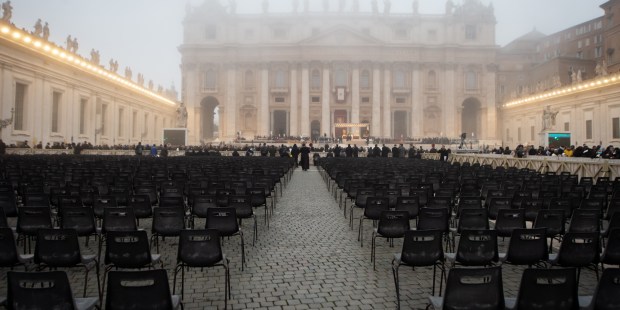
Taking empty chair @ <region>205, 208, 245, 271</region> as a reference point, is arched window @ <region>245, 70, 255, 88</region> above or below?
above

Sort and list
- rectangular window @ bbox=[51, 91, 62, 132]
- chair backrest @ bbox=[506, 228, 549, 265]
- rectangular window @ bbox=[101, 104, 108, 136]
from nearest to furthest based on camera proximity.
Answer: chair backrest @ bbox=[506, 228, 549, 265], rectangular window @ bbox=[51, 91, 62, 132], rectangular window @ bbox=[101, 104, 108, 136]

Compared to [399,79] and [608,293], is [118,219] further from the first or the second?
[399,79]

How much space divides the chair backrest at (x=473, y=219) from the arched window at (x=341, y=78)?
220 feet

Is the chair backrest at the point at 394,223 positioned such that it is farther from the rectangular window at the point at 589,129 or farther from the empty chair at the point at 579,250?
the rectangular window at the point at 589,129

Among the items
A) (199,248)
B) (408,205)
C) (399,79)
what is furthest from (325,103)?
(199,248)

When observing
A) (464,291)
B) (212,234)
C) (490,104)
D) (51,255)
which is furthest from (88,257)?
(490,104)

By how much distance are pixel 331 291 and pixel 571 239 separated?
10.6 feet

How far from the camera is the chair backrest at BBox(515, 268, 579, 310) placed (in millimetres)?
3756

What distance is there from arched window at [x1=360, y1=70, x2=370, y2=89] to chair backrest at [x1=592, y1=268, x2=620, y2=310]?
71286 millimetres

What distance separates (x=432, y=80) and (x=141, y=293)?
75.3 meters

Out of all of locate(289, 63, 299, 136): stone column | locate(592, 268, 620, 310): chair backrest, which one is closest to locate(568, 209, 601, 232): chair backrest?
locate(592, 268, 620, 310): chair backrest

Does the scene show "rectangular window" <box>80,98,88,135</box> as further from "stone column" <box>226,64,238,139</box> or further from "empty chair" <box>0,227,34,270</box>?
"empty chair" <box>0,227,34,270</box>

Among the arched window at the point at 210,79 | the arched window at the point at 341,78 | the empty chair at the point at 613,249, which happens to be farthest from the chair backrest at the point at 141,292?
the arched window at the point at 210,79

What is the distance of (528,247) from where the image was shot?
588 cm
